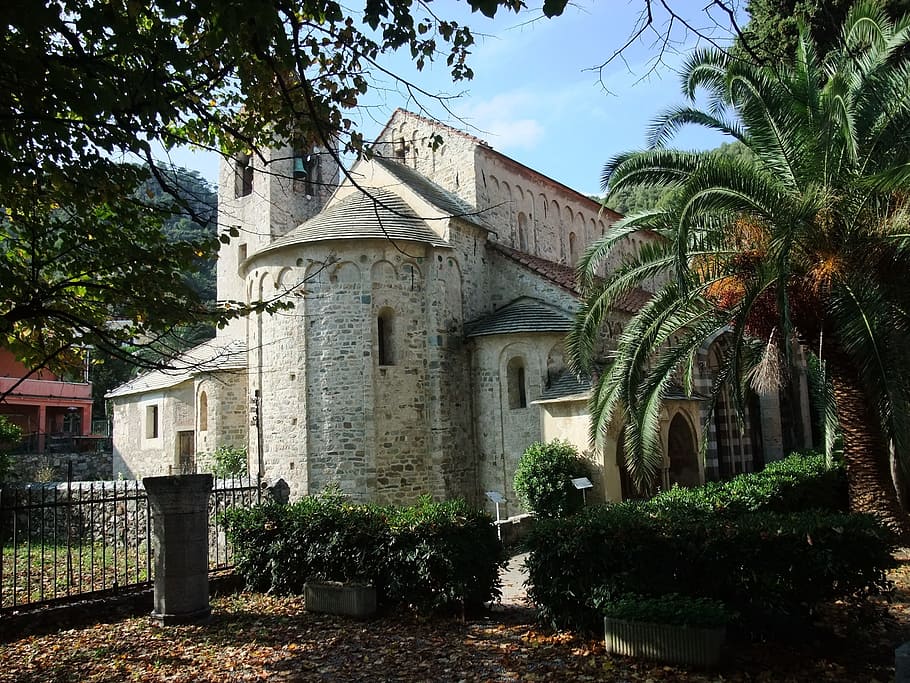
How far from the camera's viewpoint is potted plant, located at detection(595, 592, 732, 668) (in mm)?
6059

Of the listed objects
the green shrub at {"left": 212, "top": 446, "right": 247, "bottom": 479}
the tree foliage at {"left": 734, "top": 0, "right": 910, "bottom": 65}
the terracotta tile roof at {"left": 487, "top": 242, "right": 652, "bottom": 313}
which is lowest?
the green shrub at {"left": 212, "top": 446, "right": 247, "bottom": 479}

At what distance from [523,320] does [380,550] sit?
10119 mm

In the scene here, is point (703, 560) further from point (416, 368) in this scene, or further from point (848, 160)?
point (416, 368)

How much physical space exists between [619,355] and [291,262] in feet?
32.0

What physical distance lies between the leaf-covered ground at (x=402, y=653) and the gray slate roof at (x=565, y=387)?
8428mm

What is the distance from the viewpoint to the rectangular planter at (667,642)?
19.8 ft

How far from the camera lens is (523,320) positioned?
18.0 metres

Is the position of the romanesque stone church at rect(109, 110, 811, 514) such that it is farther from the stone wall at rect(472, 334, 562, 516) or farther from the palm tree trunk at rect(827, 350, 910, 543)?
the palm tree trunk at rect(827, 350, 910, 543)

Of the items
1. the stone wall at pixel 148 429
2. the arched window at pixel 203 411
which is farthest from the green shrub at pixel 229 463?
the stone wall at pixel 148 429

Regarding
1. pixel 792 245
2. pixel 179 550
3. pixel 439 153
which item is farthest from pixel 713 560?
pixel 439 153

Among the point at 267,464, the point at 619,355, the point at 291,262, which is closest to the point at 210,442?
the point at 267,464

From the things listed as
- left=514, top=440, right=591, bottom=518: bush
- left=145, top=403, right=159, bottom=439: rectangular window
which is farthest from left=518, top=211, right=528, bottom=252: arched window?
left=145, top=403, right=159, bottom=439: rectangular window

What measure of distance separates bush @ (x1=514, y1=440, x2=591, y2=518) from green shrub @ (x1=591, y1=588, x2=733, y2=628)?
866cm

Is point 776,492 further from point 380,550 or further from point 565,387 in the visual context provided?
point 380,550
